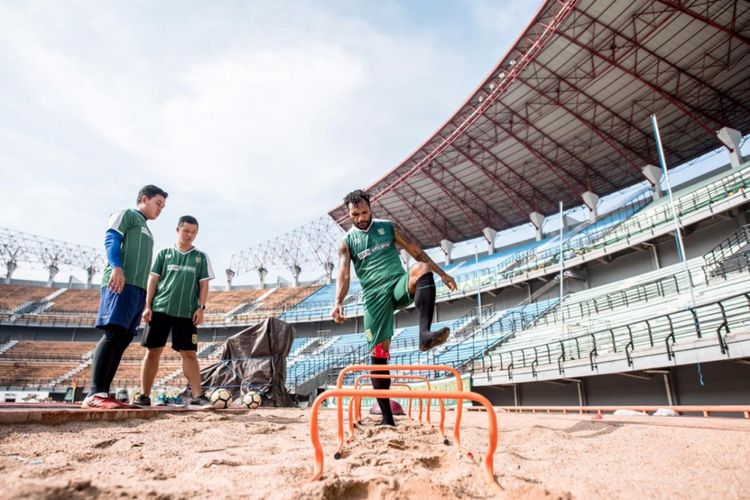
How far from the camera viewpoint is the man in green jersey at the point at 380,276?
310cm

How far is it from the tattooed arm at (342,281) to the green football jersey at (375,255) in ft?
0.18

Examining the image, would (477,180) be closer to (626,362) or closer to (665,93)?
(665,93)

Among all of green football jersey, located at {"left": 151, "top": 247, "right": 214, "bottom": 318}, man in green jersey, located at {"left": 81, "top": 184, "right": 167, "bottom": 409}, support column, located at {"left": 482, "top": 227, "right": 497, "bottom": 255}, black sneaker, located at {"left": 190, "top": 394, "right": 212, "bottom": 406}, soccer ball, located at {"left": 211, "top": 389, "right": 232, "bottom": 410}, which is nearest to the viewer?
man in green jersey, located at {"left": 81, "top": 184, "right": 167, "bottom": 409}

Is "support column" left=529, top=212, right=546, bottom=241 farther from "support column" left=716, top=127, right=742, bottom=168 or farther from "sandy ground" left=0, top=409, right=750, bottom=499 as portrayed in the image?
"sandy ground" left=0, top=409, right=750, bottom=499

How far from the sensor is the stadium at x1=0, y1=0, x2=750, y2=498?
5.77 feet

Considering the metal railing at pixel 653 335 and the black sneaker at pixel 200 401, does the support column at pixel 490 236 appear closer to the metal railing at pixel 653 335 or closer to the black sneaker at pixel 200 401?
the metal railing at pixel 653 335

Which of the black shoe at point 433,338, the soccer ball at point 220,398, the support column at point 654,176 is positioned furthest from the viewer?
the support column at point 654,176

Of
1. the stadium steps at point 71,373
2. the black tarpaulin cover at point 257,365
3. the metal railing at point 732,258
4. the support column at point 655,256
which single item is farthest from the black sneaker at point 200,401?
the stadium steps at point 71,373

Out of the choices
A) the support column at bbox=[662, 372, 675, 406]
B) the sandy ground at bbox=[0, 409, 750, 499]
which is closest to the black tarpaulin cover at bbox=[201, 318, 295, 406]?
the sandy ground at bbox=[0, 409, 750, 499]

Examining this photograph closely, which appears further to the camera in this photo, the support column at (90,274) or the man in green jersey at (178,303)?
the support column at (90,274)

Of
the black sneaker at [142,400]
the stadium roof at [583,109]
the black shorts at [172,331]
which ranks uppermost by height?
the stadium roof at [583,109]

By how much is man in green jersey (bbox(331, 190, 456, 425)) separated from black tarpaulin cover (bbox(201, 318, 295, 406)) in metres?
6.84

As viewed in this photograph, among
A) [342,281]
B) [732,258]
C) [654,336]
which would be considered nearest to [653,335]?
[654,336]

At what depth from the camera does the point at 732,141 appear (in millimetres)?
19141
